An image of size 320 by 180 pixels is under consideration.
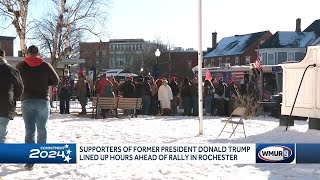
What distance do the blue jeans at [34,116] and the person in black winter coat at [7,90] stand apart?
340mm

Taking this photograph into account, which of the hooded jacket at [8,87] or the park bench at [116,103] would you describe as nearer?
the hooded jacket at [8,87]

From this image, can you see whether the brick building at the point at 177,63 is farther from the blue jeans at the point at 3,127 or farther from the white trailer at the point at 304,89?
the blue jeans at the point at 3,127

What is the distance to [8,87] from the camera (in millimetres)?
6926

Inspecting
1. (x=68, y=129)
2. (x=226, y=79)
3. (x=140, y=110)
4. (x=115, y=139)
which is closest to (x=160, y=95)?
(x=140, y=110)

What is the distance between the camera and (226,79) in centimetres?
2922

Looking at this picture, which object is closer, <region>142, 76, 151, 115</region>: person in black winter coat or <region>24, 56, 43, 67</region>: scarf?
<region>24, 56, 43, 67</region>: scarf

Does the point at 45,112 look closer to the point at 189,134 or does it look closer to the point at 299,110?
the point at 189,134

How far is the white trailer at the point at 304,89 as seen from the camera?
12180 mm

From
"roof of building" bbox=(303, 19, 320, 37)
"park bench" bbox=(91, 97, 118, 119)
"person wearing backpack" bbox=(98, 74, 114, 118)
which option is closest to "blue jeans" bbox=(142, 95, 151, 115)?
"person wearing backpack" bbox=(98, 74, 114, 118)

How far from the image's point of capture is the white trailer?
1218 centimetres

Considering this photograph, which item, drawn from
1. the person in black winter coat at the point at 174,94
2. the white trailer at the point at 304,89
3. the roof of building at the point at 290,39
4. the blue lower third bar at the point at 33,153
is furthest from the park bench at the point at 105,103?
the roof of building at the point at 290,39

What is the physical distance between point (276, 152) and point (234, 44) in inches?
2588

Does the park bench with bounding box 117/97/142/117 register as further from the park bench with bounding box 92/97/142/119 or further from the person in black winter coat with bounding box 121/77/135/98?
the person in black winter coat with bounding box 121/77/135/98

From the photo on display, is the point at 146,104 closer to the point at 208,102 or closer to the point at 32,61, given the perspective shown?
the point at 208,102
